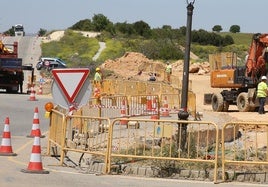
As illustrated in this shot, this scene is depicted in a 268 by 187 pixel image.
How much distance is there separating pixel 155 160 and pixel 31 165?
2.36m

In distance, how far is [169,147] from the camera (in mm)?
14258

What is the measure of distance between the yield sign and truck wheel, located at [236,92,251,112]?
62.1 ft

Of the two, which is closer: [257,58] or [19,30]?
[257,58]

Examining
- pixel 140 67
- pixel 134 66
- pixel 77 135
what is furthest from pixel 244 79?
pixel 134 66

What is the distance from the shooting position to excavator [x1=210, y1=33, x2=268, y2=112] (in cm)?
3350

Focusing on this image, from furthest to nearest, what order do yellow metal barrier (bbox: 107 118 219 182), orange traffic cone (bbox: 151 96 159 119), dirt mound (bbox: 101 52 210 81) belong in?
dirt mound (bbox: 101 52 210 81) → orange traffic cone (bbox: 151 96 159 119) → yellow metal barrier (bbox: 107 118 219 182)

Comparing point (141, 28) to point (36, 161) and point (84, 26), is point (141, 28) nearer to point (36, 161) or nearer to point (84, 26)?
point (84, 26)

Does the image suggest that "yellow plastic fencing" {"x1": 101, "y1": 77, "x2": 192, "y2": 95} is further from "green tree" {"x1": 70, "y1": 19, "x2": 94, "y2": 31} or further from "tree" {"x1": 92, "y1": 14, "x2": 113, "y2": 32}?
"green tree" {"x1": 70, "y1": 19, "x2": 94, "y2": 31}

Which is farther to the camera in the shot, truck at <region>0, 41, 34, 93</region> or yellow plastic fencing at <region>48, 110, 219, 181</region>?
truck at <region>0, 41, 34, 93</region>

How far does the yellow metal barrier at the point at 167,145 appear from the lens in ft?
45.8

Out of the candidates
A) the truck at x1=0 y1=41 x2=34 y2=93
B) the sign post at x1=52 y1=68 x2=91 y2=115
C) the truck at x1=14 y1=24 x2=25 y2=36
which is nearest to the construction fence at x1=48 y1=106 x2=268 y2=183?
the sign post at x1=52 y1=68 x2=91 y2=115

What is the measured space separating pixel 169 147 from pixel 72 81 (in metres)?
2.73

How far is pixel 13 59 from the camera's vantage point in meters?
43.5

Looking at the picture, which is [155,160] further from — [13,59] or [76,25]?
[76,25]
